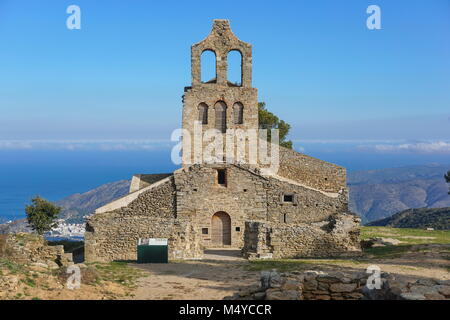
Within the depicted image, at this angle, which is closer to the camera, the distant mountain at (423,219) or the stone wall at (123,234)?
the stone wall at (123,234)

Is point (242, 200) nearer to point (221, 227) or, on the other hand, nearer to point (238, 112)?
point (221, 227)

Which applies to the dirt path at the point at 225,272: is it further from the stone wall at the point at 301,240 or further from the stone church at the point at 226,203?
the stone church at the point at 226,203

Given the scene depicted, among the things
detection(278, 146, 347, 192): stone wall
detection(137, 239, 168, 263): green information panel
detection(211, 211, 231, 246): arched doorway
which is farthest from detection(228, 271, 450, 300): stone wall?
detection(278, 146, 347, 192): stone wall

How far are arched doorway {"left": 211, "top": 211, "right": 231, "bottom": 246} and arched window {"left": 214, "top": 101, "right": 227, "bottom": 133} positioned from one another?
584 centimetres

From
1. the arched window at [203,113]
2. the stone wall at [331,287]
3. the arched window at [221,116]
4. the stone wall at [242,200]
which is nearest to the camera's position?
the stone wall at [331,287]

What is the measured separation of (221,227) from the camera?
31453mm

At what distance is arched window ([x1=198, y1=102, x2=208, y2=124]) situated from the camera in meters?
34.3

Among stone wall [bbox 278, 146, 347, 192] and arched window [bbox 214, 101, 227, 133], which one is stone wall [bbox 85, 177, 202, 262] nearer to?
arched window [bbox 214, 101, 227, 133]

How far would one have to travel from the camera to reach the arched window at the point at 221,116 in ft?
113

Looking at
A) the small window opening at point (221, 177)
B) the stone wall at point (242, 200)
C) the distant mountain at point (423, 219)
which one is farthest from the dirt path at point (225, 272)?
the distant mountain at point (423, 219)

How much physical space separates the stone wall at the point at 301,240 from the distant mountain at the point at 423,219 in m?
30.5

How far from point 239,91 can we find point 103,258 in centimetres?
1320
